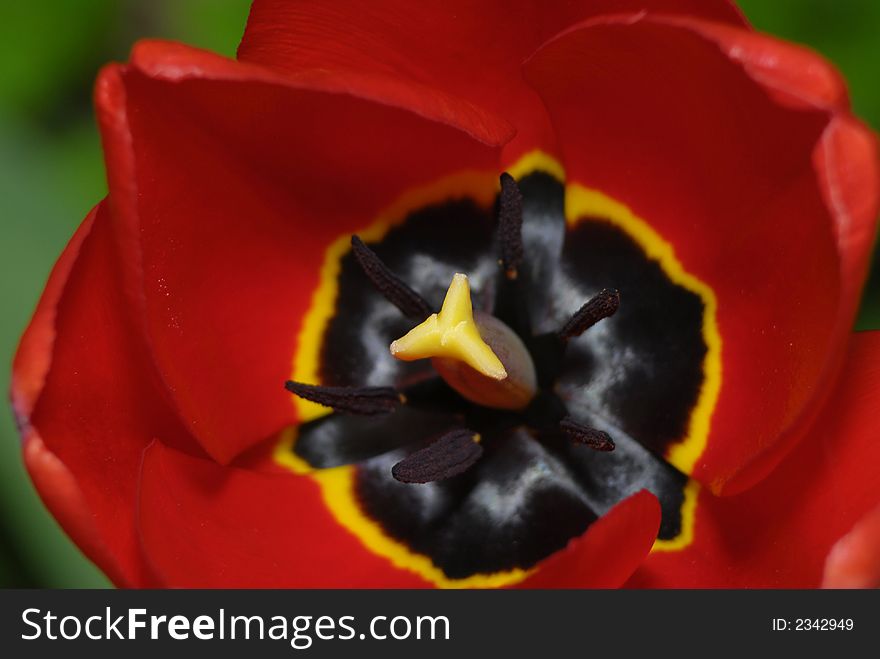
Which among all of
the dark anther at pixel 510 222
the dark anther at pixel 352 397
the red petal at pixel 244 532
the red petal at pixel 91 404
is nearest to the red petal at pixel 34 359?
the red petal at pixel 91 404

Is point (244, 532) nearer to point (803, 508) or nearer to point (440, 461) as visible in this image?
point (440, 461)

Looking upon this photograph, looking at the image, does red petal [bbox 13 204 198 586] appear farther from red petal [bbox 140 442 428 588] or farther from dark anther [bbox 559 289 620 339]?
dark anther [bbox 559 289 620 339]

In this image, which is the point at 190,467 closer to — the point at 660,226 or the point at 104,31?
the point at 660,226

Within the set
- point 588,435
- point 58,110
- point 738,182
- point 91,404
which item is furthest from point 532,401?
point 58,110

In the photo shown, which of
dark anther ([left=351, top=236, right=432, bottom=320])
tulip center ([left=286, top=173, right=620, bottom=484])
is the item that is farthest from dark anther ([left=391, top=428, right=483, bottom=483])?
dark anther ([left=351, top=236, right=432, bottom=320])

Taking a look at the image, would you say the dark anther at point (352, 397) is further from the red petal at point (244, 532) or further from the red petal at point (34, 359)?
the red petal at point (34, 359)

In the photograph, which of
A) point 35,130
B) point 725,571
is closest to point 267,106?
point 725,571

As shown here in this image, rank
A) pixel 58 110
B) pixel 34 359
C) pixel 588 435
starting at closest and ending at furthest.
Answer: pixel 34 359 → pixel 588 435 → pixel 58 110
